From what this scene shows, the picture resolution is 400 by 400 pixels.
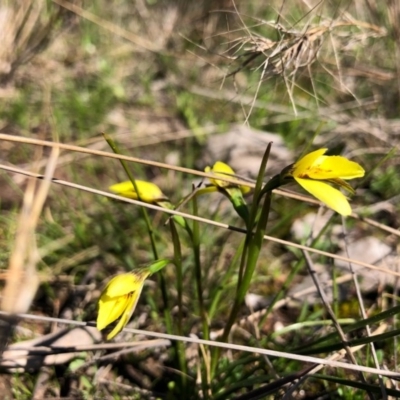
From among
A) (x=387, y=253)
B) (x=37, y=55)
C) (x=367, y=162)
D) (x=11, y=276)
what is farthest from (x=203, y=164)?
(x=11, y=276)

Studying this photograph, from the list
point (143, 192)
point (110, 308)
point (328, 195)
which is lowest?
point (110, 308)

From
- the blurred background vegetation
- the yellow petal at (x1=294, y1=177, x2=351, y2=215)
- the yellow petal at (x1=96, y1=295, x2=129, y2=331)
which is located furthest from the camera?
the blurred background vegetation

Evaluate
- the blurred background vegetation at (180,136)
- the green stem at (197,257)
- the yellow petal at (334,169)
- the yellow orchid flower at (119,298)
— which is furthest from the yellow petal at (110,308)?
the yellow petal at (334,169)

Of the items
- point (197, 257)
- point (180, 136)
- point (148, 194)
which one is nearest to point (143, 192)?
point (148, 194)

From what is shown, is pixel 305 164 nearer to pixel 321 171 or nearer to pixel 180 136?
pixel 321 171

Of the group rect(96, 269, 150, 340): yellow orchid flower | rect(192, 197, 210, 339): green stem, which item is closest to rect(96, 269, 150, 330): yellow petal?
rect(96, 269, 150, 340): yellow orchid flower

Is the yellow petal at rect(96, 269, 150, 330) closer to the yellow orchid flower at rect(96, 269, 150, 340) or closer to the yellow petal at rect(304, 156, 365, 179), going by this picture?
the yellow orchid flower at rect(96, 269, 150, 340)

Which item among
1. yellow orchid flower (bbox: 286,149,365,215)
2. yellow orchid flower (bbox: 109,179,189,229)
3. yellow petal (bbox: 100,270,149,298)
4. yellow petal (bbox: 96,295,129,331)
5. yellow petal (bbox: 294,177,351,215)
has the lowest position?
yellow petal (bbox: 96,295,129,331)
